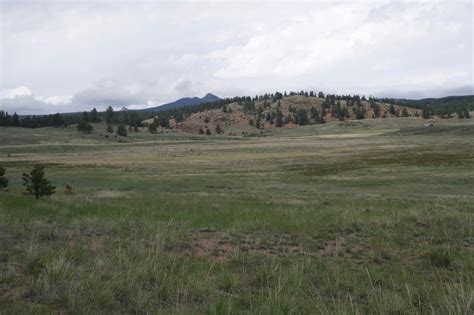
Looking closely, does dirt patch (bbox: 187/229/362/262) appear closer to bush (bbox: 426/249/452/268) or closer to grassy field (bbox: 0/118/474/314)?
grassy field (bbox: 0/118/474/314)

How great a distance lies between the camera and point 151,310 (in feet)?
17.3

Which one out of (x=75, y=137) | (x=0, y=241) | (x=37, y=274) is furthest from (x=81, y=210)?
(x=75, y=137)

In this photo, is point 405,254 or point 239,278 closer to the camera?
point 239,278

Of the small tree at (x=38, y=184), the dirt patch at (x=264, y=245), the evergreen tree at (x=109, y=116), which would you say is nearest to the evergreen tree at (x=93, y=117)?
the evergreen tree at (x=109, y=116)

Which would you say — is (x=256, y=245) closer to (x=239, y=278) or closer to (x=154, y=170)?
(x=239, y=278)

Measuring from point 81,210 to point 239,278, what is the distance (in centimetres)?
949

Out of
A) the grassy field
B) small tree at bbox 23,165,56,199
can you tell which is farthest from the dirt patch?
small tree at bbox 23,165,56,199

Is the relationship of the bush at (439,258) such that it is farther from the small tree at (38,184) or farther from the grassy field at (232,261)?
the small tree at (38,184)

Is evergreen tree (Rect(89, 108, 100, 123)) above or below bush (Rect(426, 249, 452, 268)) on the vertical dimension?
above

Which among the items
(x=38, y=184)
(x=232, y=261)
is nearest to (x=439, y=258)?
(x=232, y=261)

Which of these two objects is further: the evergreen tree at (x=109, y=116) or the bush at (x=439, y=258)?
the evergreen tree at (x=109, y=116)

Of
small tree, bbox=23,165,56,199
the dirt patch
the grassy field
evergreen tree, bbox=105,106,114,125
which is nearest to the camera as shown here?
the grassy field

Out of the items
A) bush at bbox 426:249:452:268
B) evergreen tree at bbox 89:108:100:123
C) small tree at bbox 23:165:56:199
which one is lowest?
bush at bbox 426:249:452:268

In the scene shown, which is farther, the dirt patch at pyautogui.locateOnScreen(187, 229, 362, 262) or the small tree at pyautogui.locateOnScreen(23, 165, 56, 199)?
the small tree at pyautogui.locateOnScreen(23, 165, 56, 199)
